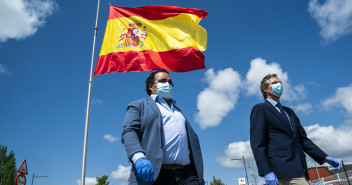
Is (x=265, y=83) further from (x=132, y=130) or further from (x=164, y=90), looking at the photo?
(x=132, y=130)

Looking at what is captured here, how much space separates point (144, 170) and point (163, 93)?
4.41 feet

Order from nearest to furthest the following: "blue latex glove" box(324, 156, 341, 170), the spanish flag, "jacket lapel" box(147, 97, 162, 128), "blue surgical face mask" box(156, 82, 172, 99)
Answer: "jacket lapel" box(147, 97, 162, 128), "blue surgical face mask" box(156, 82, 172, 99), "blue latex glove" box(324, 156, 341, 170), the spanish flag

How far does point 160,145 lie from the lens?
8.90 ft

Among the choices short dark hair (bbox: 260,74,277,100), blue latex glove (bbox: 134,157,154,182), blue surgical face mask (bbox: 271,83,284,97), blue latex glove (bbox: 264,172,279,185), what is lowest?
blue latex glove (bbox: 264,172,279,185)

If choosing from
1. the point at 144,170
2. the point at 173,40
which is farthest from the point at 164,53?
the point at 144,170

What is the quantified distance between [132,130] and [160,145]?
33 centimetres

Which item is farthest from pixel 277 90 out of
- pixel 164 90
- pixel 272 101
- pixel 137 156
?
pixel 137 156

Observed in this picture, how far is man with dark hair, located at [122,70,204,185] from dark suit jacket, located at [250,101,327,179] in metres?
0.86

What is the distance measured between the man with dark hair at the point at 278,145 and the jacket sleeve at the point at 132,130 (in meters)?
1.63

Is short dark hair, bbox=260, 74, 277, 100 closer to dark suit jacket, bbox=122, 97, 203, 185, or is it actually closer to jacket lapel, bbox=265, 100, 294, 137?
jacket lapel, bbox=265, 100, 294, 137

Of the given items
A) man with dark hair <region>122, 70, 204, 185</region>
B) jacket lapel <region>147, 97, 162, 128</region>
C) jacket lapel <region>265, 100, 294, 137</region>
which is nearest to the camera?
man with dark hair <region>122, 70, 204, 185</region>

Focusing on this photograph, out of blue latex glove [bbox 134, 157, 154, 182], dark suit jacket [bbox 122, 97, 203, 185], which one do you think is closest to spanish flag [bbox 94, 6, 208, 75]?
dark suit jacket [bbox 122, 97, 203, 185]

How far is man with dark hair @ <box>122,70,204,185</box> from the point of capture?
2.53 m

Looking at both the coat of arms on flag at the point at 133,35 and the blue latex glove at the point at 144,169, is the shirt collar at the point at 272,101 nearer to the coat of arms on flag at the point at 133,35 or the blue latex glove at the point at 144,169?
the blue latex glove at the point at 144,169
